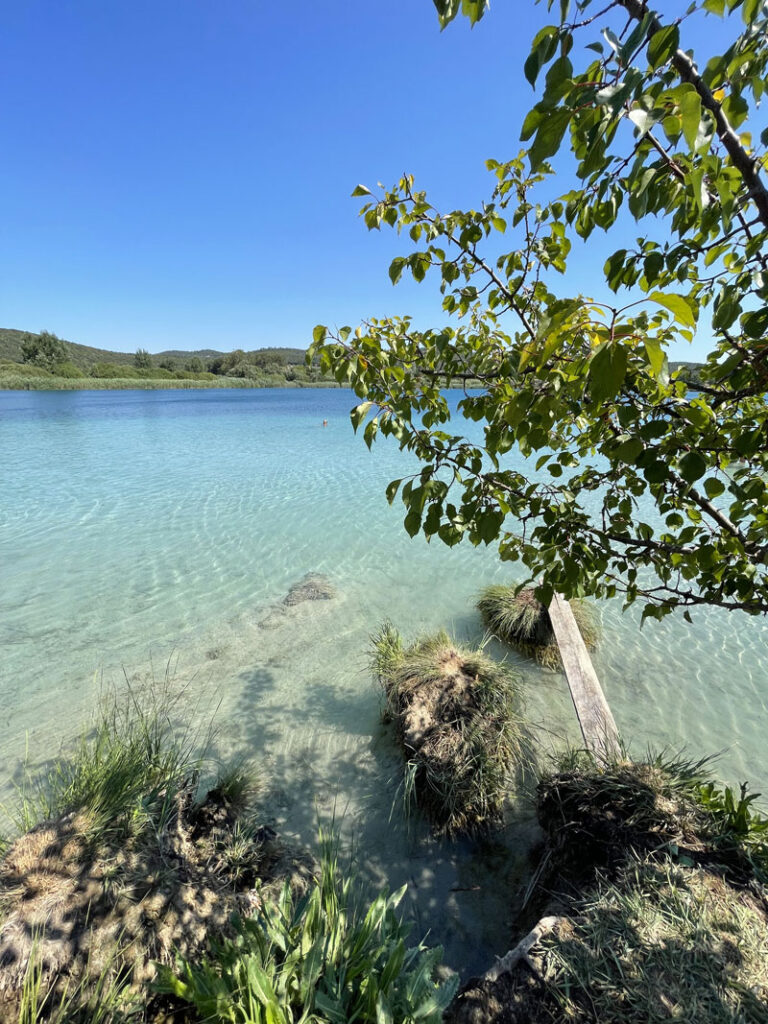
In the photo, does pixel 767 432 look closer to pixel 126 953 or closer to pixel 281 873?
pixel 126 953

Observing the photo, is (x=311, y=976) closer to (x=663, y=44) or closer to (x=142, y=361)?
(x=663, y=44)

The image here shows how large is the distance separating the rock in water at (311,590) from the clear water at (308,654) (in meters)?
0.15

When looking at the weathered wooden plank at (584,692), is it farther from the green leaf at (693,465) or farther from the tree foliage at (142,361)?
the tree foliage at (142,361)

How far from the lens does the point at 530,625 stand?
504 cm

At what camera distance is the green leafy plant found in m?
1.42

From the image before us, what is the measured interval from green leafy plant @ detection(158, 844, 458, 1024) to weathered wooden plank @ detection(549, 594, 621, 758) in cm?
168

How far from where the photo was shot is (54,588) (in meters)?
6.39

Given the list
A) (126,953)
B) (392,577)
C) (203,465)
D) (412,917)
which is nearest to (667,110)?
(126,953)

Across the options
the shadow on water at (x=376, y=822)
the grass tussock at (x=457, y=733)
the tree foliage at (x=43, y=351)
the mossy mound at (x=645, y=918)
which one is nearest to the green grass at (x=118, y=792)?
the shadow on water at (x=376, y=822)

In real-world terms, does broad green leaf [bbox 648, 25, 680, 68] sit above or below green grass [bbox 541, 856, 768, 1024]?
above

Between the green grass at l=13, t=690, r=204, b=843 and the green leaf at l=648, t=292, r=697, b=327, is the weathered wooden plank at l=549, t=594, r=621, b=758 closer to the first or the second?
the green leaf at l=648, t=292, r=697, b=327

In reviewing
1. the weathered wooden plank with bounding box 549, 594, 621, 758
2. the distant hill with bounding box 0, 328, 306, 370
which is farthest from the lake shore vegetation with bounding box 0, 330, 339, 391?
the weathered wooden plank with bounding box 549, 594, 621, 758

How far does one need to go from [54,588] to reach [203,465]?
1018cm

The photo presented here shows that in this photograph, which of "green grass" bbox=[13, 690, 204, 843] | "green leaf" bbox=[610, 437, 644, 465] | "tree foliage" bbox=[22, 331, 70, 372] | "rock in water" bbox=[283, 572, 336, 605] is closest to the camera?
"green leaf" bbox=[610, 437, 644, 465]
